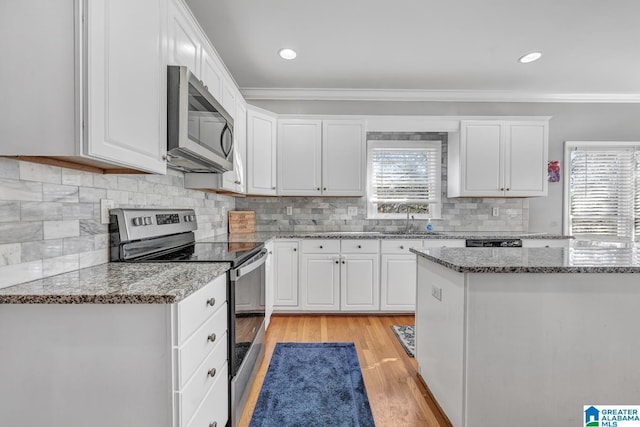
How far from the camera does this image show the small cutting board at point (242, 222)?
3.35 metres

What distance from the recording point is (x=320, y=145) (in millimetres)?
3488

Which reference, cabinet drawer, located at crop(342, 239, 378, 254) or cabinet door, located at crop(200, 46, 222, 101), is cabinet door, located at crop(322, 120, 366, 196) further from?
cabinet door, located at crop(200, 46, 222, 101)

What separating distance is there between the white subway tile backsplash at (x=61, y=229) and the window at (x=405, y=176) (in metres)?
3.05

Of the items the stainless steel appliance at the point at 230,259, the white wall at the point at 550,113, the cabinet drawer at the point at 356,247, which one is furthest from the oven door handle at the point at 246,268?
the white wall at the point at 550,113

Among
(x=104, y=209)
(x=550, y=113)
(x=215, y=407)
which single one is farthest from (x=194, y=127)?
(x=550, y=113)

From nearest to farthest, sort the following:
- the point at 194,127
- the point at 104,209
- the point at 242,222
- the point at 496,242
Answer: the point at 104,209, the point at 194,127, the point at 496,242, the point at 242,222

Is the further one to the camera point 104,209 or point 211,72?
point 211,72

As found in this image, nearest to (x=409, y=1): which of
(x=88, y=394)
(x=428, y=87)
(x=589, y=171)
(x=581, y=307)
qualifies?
(x=428, y=87)

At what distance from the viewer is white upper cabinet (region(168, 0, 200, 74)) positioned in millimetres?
1588

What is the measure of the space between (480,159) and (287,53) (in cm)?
234

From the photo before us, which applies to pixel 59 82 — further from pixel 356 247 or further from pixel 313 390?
pixel 356 247

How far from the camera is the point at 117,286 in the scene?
107 cm

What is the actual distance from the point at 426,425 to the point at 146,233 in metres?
1.82

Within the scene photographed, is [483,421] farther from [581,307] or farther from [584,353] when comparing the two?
[581,307]
